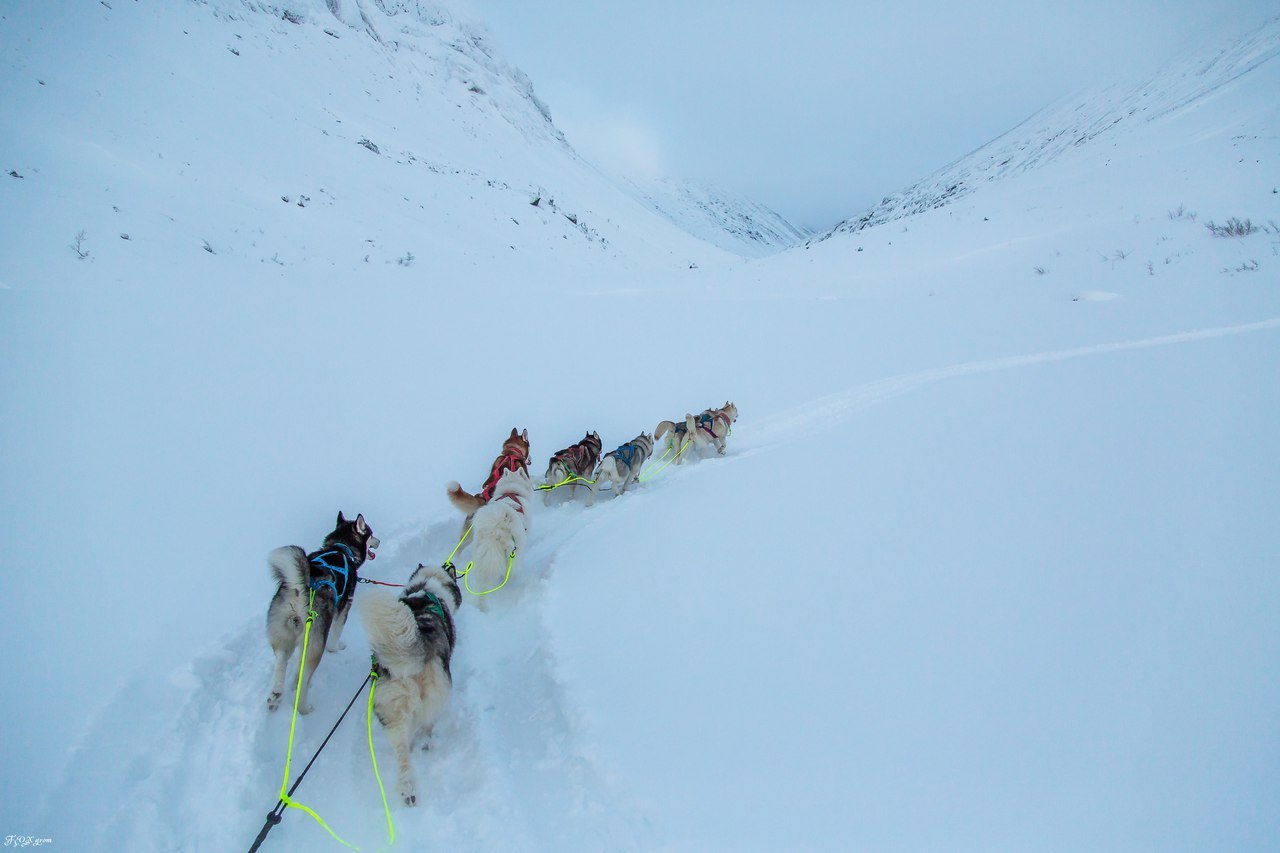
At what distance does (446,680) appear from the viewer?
245 centimetres

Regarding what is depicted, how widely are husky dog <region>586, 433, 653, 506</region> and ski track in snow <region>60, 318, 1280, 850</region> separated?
181 cm

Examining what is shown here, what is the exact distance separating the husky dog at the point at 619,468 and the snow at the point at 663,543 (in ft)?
0.59

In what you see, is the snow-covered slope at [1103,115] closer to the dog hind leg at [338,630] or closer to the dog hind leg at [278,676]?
the dog hind leg at [338,630]

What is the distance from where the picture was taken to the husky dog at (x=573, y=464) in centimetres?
456

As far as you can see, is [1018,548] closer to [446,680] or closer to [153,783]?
Result: [446,680]

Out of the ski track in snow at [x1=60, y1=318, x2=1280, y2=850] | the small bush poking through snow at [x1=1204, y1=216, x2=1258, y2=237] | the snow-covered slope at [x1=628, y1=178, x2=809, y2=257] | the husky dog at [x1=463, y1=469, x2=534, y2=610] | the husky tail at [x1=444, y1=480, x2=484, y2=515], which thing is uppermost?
the snow-covered slope at [x1=628, y1=178, x2=809, y2=257]

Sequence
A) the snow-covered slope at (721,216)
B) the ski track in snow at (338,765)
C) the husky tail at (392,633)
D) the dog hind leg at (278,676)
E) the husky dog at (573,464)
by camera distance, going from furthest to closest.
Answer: the snow-covered slope at (721,216)
the husky dog at (573,464)
the dog hind leg at (278,676)
the husky tail at (392,633)
the ski track in snow at (338,765)

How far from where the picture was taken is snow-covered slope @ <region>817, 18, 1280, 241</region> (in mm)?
21016

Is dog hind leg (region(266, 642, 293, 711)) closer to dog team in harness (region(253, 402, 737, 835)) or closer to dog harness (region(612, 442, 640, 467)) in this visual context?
dog team in harness (region(253, 402, 737, 835))

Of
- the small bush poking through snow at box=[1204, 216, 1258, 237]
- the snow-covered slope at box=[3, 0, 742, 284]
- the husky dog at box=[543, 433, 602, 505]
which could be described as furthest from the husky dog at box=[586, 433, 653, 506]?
the small bush poking through snow at box=[1204, 216, 1258, 237]

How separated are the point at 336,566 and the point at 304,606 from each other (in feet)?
1.07

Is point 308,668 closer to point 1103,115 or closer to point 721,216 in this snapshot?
point 1103,115

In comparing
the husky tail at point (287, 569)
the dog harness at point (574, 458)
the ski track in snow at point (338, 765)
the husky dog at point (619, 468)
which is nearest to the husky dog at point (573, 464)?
the dog harness at point (574, 458)

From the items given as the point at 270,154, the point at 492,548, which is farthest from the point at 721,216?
the point at 492,548
